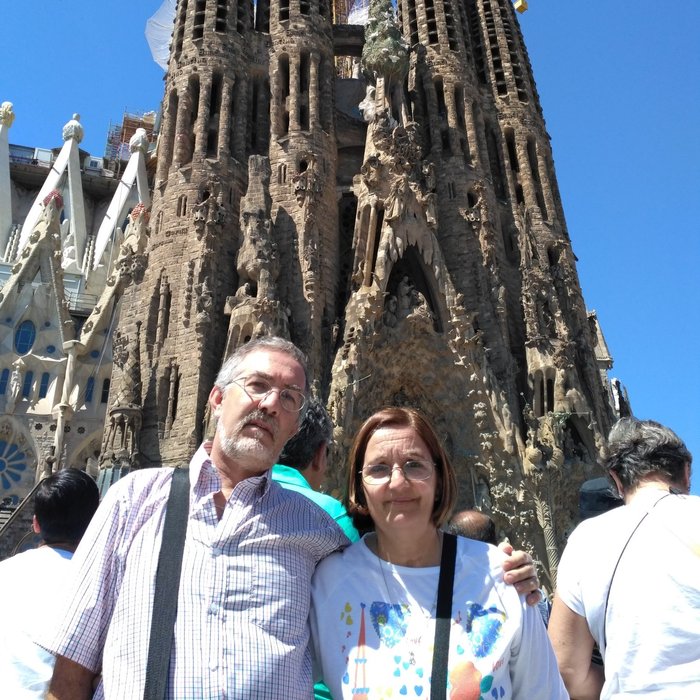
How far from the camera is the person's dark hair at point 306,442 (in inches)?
148

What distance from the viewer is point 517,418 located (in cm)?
2012

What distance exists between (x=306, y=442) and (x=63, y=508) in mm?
1292

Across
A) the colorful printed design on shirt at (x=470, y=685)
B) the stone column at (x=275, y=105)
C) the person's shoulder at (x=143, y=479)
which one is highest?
the stone column at (x=275, y=105)

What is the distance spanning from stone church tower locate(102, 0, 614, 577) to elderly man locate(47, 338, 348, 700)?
43.6ft

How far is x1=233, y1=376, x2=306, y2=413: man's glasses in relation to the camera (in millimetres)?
2611

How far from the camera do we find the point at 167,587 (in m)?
2.16

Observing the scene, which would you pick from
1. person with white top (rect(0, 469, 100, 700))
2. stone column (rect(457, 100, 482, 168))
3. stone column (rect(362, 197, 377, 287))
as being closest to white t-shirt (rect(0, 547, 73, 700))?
person with white top (rect(0, 469, 100, 700))

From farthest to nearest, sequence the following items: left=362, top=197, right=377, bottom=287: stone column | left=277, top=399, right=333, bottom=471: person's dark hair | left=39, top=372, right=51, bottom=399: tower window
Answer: left=39, top=372, right=51, bottom=399: tower window < left=362, top=197, right=377, bottom=287: stone column < left=277, top=399, right=333, bottom=471: person's dark hair

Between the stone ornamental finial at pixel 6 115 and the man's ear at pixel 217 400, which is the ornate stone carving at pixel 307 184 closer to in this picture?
the man's ear at pixel 217 400

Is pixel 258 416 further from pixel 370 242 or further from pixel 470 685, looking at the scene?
pixel 370 242

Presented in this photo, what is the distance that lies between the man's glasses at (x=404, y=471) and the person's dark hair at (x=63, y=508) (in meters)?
1.65

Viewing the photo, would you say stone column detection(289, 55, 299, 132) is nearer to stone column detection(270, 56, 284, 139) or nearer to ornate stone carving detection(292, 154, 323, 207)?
stone column detection(270, 56, 284, 139)

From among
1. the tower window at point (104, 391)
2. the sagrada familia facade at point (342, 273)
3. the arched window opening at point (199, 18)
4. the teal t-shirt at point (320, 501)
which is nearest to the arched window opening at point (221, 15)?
the sagrada familia facade at point (342, 273)

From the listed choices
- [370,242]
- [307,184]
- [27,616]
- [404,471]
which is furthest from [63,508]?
[307,184]
